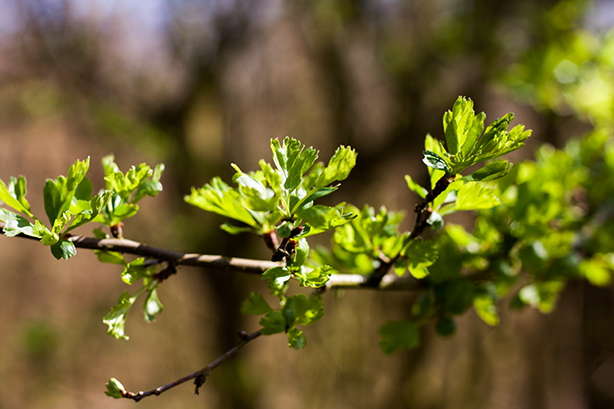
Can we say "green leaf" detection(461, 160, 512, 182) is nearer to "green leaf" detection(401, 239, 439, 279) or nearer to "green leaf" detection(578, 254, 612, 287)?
"green leaf" detection(401, 239, 439, 279)

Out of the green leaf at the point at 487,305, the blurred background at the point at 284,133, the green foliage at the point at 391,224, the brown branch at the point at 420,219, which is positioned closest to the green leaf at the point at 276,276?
the green foliage at the point at 391,224

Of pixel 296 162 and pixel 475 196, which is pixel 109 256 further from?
pixel 475 196

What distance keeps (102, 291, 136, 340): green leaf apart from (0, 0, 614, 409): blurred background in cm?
144

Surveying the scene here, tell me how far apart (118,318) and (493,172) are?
1.04 feet

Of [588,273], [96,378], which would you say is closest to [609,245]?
[588,273]

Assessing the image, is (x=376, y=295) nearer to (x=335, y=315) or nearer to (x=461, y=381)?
(x=335, y=315)

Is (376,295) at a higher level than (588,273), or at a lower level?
lower

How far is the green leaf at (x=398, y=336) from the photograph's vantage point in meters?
0.42

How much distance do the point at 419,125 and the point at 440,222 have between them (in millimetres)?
1695

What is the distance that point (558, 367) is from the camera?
192 centimetres

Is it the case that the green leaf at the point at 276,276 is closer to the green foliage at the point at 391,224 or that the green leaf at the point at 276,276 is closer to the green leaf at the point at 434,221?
the green foliage at the point at 391,224

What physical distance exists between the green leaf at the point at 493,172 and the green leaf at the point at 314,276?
4.9 inches

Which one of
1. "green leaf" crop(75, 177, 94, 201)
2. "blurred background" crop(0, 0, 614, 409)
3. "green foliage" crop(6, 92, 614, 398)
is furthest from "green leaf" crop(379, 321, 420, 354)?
"blurred background" crop(0, 0, 614, 409)

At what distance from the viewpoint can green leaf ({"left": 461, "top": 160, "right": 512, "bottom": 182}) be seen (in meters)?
0.26
